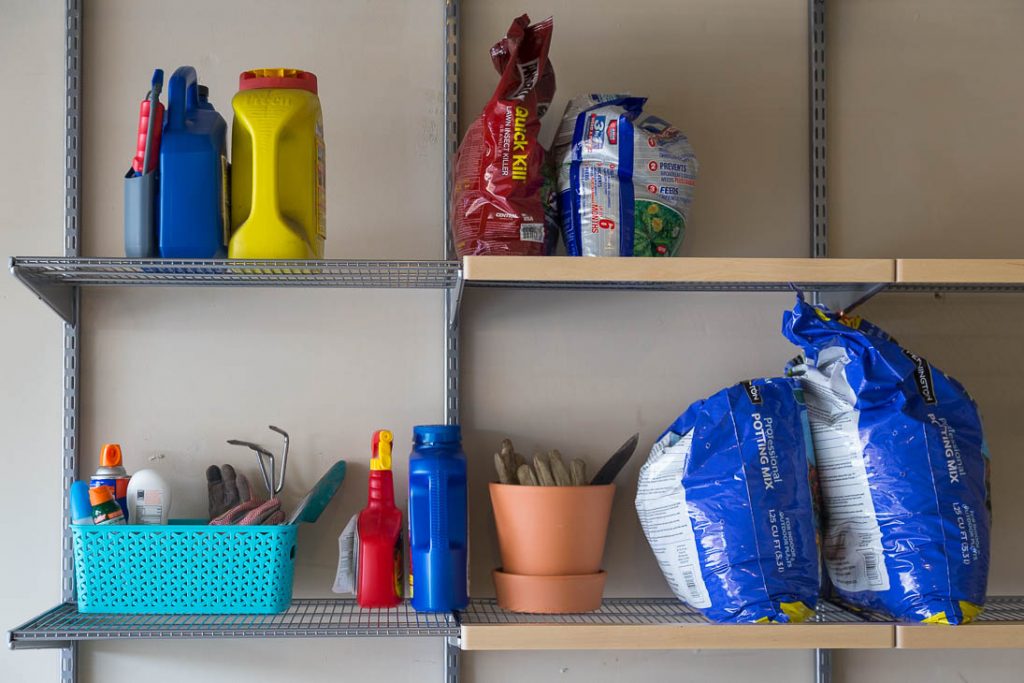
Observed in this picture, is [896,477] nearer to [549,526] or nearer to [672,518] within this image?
[672,518]

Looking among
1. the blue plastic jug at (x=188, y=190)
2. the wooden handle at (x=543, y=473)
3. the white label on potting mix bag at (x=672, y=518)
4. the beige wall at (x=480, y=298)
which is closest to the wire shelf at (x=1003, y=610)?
the beige wall at (x=480, y=298)

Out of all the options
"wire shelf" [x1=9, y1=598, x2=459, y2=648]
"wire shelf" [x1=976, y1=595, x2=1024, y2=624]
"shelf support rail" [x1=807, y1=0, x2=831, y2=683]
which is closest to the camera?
"wire shelf" [x1=9, y1=598, x2=459, y2=648]

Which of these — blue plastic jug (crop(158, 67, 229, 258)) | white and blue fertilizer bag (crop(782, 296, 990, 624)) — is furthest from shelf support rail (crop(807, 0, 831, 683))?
blue plastic jug (crop(158, 67, 229, 258))

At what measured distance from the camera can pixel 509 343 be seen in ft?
5.35

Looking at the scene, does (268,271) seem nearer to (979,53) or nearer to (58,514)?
(58,514)

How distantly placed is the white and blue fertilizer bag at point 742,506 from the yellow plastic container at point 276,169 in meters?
0.62

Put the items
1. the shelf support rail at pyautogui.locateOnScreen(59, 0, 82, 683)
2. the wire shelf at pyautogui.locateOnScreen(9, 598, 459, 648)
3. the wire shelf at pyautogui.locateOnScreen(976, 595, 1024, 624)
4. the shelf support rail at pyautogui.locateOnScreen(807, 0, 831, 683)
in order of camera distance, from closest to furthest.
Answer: the wire shelf at pyautogui.locateOnScreen(9, 598, 459, 648) → the wire shelf at pyautogui.locateOnScreen(976, 595, 1024, 624) → the shelf support rail at pyautogui.locateOnScreen(59, 0, 82, 683) → the shelf support rail at pyautogui.locateOnScreen(807, 0, 831, 683)

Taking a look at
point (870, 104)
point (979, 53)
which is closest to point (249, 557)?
point (870, 104)

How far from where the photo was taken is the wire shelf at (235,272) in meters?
1.34

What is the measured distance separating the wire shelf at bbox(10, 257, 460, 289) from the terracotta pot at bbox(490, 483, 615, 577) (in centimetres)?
35

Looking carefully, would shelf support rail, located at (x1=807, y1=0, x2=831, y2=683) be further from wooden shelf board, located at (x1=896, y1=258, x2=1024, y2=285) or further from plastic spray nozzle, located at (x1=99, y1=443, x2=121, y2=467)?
plastic spray nozzle, located at (x1=99, y1=443, x2=121, y2=467)

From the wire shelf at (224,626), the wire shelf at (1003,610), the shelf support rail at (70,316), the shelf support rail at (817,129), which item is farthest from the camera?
the shelf support rail at (817,129)

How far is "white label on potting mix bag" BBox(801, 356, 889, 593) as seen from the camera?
1.39 m

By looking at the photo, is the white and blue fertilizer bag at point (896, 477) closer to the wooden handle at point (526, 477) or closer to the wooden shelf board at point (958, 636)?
the wooden shelf board at point (958, 636)
